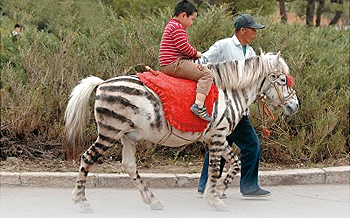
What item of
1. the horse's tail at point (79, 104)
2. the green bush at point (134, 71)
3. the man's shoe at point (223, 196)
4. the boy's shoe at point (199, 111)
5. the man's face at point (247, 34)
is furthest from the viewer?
the green bush at point (134, 71)

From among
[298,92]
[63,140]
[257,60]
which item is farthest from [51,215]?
[298,92]

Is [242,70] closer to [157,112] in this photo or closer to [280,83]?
[280,83]

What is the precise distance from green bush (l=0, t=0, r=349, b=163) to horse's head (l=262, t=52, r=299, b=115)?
1.69m

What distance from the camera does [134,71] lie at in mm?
9164

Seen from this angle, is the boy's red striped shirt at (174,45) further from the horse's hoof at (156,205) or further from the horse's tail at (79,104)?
the horse's hoof at (156,205)

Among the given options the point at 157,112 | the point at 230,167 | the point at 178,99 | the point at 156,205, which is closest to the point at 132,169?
the point at 156,205

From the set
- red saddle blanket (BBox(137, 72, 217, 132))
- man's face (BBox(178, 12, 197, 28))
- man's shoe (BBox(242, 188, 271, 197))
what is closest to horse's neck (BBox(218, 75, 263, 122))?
red saddle blanket (BBox(137, 72, 217, 132))

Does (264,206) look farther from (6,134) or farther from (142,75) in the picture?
(6,134)

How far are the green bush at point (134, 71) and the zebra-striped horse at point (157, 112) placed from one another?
69.9 inches

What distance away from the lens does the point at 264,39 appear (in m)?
9.96

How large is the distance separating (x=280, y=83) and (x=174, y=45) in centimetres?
126

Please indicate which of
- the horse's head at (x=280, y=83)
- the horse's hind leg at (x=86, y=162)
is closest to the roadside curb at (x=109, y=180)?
the horse's hind leg at (x=86, y=162)

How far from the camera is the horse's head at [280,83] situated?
669cm

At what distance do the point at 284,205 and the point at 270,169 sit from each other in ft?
4.29
